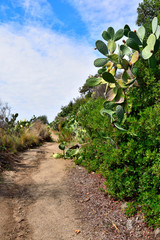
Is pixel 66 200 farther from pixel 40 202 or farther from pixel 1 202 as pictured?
pixel 1 202

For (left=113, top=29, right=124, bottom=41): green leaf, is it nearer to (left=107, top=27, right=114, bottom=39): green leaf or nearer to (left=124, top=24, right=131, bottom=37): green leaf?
(left=107, top=27, right=114, bottom=39): green leaf

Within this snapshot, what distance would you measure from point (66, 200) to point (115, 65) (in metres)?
2.56

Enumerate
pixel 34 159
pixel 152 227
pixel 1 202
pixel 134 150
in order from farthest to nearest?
pixel 34 159 < pixel 1 202 < pixel 134 150 < pixel 152 227

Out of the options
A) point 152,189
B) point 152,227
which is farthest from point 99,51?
point 152,227

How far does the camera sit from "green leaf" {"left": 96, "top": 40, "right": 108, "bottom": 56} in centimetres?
311

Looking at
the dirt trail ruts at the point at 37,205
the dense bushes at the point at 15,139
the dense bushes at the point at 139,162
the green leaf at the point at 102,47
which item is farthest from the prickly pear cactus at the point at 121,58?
the dense bushes at the point at 15,139

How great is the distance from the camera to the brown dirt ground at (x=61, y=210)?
9.25 feet

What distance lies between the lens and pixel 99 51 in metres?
3.16

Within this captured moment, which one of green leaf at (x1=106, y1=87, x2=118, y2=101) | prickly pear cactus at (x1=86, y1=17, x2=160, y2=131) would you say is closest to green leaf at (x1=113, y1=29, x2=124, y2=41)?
prickly pear cactus at (x1=86, y1=17, x2=160, y2=131)

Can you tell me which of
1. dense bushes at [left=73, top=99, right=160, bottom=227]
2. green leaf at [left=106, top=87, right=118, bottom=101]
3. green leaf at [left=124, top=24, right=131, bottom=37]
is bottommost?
dense bushes at [left=73, top=99, right=160, bottom=227]

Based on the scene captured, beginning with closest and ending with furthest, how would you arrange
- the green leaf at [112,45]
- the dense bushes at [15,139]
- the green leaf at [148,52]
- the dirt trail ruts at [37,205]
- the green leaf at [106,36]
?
the green leaf at [148,52] < the dirt trail ruts at [37,205] < the green leaf at [112,45] < the green leaf at [106,36] < the dense bushes at [15,139]

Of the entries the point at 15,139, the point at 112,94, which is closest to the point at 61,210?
the point at 112,94

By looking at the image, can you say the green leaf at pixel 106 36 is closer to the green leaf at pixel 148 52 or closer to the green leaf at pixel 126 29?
the green leaf at pixel 126 29

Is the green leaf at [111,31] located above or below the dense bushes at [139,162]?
above
